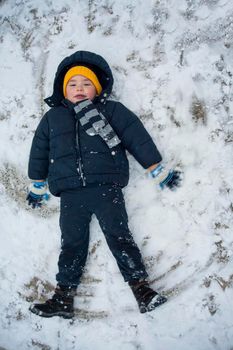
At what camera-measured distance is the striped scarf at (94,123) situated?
11.5 ft

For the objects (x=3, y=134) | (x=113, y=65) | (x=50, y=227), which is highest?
(x=113, y=65)

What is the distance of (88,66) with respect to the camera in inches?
148

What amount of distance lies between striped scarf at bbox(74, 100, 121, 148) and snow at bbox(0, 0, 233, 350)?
455 millimetres

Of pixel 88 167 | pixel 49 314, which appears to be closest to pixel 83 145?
pixel 88 167

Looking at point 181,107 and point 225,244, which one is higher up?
point 181,107

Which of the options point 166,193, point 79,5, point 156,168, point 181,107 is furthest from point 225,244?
point 79,5

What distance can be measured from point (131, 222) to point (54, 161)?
3.24 feet

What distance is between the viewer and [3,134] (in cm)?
413

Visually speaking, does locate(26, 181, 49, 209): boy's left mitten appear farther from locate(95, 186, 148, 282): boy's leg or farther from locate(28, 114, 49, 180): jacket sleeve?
locate(95, 186, 148, 282): boy's leg

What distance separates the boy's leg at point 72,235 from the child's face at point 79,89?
0.93 m

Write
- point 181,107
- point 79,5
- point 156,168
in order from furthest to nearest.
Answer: point 79,5
point 181,107
point 156,168

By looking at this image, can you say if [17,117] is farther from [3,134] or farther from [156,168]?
[156,168]

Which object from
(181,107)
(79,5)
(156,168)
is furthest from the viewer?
(79,5)

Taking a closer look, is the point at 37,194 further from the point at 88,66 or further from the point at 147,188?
the point at 88,66
